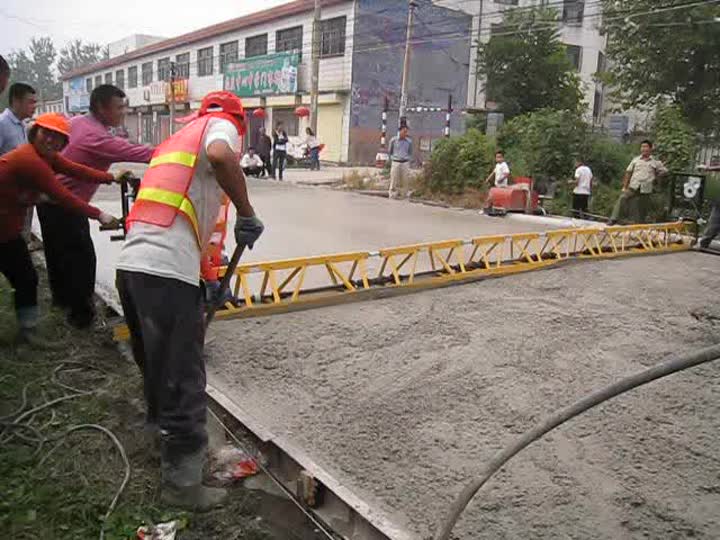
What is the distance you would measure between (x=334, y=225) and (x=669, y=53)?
8.83 meters

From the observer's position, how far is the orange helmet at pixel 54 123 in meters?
3.92

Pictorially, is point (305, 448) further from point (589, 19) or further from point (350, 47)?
point (589, 19)

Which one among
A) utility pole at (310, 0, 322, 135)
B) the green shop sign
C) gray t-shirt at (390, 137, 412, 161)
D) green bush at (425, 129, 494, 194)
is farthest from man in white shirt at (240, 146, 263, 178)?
the green shop sign

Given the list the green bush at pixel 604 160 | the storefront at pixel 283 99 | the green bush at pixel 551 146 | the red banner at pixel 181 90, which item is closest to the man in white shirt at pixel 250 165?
the green bush at pixel 551 146

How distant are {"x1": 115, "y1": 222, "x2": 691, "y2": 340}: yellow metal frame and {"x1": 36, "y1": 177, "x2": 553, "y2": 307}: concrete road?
718 mm

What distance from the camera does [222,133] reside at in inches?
103

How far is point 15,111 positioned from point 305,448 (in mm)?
3810

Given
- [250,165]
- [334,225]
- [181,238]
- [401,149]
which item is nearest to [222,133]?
[181,238]

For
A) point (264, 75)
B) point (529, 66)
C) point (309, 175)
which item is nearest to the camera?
point (309, 175)

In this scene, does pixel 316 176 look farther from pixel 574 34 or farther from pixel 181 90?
pixel 574 34

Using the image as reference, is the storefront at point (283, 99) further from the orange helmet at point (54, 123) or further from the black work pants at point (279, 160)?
the orange helmet at point (54, 123)

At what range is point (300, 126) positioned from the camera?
29.0 metres

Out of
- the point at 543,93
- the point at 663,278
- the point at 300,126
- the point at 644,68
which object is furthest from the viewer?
the point at 300,126

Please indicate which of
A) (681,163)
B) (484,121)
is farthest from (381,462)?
(484,121)
